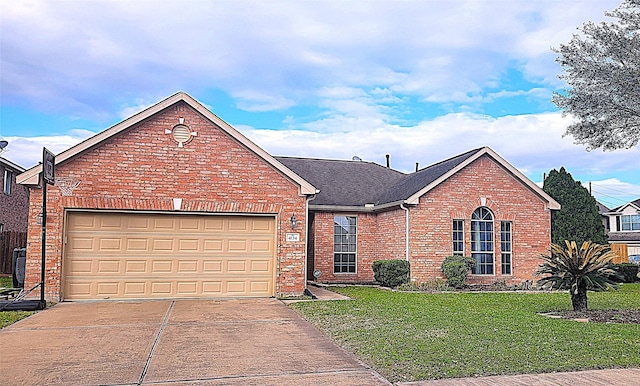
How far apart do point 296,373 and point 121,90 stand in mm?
12893

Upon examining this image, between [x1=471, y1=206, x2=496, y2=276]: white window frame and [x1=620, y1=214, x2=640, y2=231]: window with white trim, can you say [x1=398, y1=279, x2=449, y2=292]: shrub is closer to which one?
[x1=471, y1=206, x2=496, y2=276]: white window frame

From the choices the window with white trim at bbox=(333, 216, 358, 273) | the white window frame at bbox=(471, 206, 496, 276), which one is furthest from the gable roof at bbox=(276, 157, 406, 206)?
the white window frame at bbox=(471, 206, 496, 276)

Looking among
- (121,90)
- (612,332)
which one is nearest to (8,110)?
(121,90)

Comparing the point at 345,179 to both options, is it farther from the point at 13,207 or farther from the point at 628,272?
the point at 13,207

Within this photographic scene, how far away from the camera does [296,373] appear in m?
6.75

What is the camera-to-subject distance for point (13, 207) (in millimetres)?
26078

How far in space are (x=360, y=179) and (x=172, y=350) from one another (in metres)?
15.9

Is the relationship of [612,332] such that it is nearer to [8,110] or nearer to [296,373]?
[296,373]

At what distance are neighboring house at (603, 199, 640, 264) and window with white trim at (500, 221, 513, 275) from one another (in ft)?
79.5

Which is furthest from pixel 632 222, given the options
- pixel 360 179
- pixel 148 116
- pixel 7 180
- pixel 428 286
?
pixel 7 180

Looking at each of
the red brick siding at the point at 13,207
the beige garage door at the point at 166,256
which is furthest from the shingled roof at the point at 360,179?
the red brick siding at the point at 13,207

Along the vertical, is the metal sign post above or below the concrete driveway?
above

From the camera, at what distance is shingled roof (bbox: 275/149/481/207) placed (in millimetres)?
19609

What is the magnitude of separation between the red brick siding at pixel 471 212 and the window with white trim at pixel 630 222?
2518 cm
